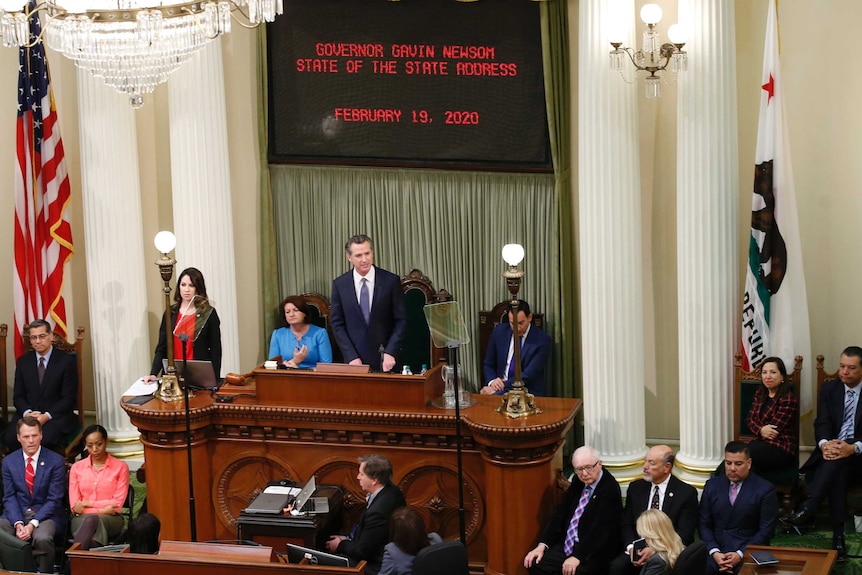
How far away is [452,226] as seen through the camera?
10.5 m

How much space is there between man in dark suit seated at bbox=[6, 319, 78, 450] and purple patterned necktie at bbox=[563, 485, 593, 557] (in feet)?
14.4

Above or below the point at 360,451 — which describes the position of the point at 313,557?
below

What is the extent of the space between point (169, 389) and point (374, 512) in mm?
2021

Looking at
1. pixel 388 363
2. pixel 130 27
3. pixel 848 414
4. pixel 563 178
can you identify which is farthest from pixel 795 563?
pixel 130 27

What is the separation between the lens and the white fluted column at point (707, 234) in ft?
28.8

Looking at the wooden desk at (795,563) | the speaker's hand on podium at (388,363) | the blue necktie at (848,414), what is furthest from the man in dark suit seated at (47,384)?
the blue necktie at (848,414)

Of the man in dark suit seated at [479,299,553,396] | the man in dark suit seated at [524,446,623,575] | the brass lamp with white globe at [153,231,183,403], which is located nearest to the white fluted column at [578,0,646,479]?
the man in dark suit seated at [479,299,553,396]

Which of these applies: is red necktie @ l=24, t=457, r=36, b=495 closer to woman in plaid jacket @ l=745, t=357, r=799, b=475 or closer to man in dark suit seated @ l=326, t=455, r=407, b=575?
man in dark suit seated @ l=326, t=455, r=407, b=575

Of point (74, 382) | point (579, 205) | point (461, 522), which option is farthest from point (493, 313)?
point (74, 382)

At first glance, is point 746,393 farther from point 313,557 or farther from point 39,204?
point 39,204

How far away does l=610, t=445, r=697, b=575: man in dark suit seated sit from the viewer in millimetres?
7402

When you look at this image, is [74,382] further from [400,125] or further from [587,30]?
[587,30]

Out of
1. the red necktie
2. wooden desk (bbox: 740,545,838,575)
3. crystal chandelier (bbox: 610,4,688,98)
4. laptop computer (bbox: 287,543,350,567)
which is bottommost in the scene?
wooden desk (bbox: 740,545,838,575)

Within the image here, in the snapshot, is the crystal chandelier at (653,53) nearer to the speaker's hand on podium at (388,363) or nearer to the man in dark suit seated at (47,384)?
the speaker's hand on podium at (388,363)
